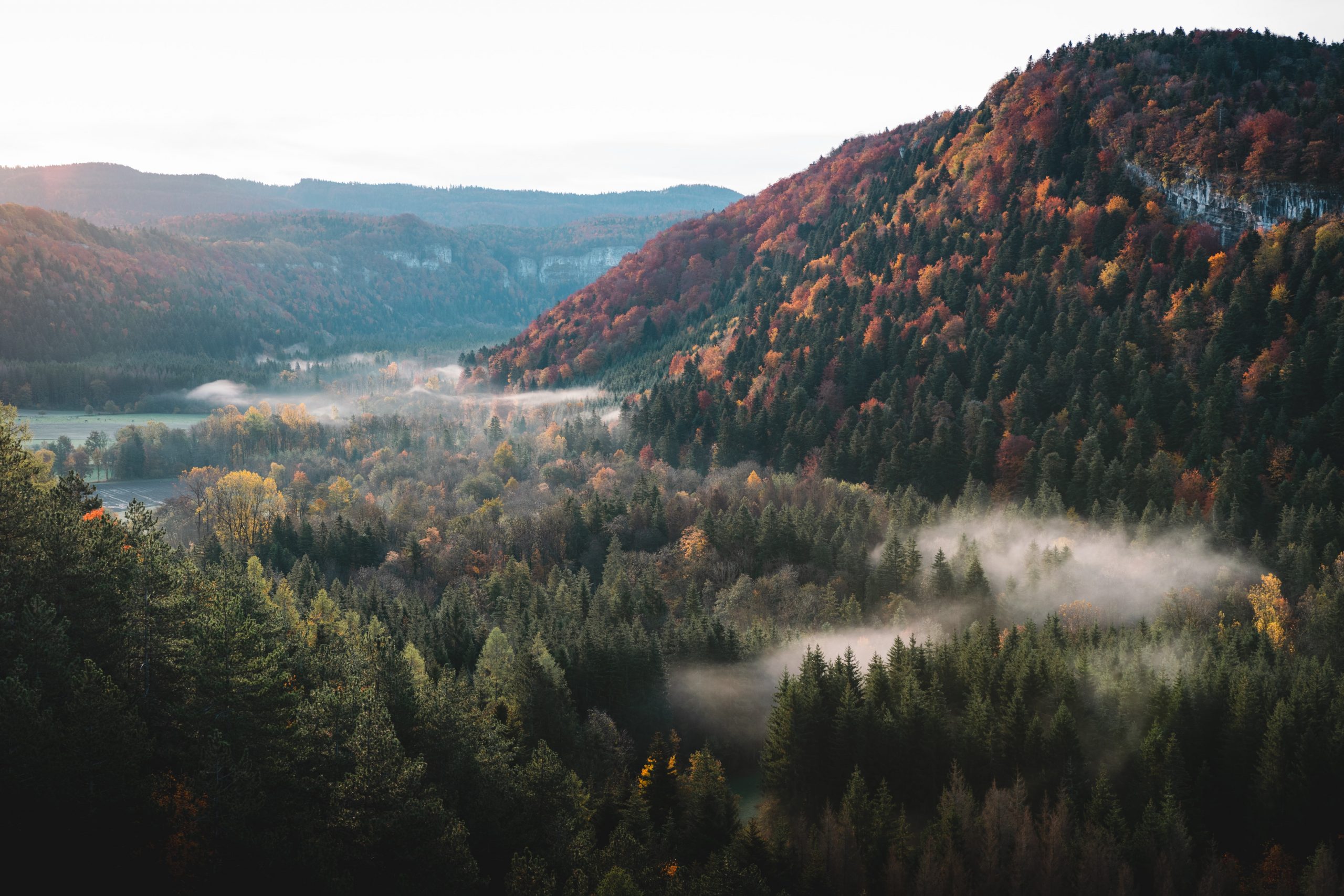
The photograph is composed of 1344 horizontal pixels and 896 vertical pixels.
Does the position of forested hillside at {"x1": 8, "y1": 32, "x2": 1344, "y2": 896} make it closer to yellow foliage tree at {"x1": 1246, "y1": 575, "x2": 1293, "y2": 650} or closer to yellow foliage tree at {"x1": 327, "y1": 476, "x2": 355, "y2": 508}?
yellow foliage tree at {"x1": 1246, "y1": 575, "x2": 1293, "y2": 650}

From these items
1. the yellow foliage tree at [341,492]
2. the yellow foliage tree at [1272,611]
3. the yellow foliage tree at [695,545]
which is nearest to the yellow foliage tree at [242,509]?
the yellow foliage tree at [341,492]

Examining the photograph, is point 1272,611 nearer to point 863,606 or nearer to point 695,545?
point 863,606

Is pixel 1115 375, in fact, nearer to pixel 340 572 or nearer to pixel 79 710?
pixel 340 572

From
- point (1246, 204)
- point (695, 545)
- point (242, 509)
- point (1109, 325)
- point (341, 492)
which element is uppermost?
point (1246, 204)

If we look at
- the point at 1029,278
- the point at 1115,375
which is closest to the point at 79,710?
the point at 1115,375

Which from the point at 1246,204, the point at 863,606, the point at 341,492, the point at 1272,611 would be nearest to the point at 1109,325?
the point at 1246,204

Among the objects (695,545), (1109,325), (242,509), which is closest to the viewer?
(695,545)

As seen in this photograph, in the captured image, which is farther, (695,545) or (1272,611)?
(695,545)

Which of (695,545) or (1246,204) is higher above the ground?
(1246,204)

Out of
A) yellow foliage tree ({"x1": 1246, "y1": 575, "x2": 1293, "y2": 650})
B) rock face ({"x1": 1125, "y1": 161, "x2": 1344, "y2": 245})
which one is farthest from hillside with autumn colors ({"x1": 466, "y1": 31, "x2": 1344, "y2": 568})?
yellow foliage tree ({"x1": 1246, "y1": 575, "x2": 1293, "y2": 650})
